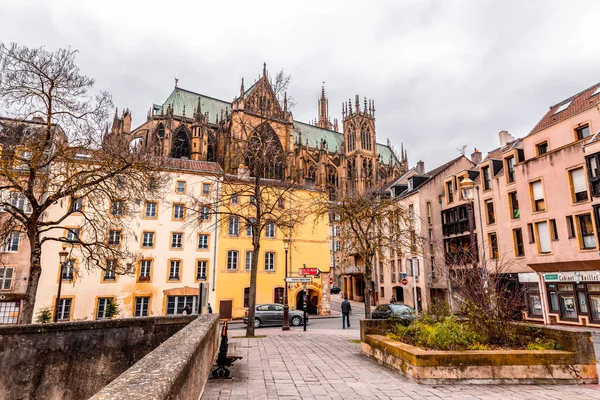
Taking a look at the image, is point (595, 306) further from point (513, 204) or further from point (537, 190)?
point (513, 204)

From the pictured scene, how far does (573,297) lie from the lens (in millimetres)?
22438

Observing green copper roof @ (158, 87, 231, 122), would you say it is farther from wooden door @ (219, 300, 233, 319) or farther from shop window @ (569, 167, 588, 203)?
shop window @ (569, 167, 588, 203)

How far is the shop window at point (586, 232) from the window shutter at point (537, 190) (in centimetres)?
272

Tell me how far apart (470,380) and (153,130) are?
2110 inches

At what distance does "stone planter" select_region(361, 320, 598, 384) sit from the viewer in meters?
6.70

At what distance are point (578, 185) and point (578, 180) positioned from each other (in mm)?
296

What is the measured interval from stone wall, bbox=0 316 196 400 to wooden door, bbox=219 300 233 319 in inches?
847

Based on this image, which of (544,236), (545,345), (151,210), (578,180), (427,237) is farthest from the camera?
(427,237)

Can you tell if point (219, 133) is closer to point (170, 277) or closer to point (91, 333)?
point (170, 277)

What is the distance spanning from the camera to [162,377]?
279 cm

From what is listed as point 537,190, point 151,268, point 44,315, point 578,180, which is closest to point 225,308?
point 151,268

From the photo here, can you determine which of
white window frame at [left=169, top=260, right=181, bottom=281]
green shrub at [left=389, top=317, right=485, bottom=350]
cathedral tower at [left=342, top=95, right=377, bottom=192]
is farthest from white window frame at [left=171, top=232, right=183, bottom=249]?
cathedral tower at [left=342, top=95, right=377, bottom=192]

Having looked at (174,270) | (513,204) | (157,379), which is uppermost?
(513,204)

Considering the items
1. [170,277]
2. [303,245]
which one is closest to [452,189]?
[303,245]
